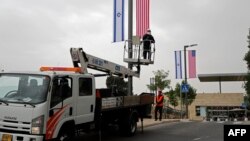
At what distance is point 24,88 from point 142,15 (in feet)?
44.6

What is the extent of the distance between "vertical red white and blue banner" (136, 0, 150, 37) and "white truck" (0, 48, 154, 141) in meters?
9.11

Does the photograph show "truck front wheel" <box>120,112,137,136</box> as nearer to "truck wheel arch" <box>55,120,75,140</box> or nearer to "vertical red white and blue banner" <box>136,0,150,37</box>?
"truck wheel arch" <box>55,120,75,140</box>

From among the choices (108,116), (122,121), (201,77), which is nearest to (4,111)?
(108,116)

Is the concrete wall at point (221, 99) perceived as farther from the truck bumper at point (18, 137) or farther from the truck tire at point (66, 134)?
the truck bumper at point (18, 137)

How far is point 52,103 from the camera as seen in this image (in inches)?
426

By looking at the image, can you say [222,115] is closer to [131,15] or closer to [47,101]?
[131,15]

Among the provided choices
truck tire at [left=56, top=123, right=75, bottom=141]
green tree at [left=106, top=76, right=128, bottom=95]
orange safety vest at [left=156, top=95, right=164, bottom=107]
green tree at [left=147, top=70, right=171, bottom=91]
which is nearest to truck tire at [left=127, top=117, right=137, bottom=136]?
green tree at [left=106, top=76, right=128, bottom=95]

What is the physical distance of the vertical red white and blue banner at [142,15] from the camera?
23203 millimetres

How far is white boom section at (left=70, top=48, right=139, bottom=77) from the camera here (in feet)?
44.1

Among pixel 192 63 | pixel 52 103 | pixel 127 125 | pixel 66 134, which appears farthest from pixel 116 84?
pixel 192 63

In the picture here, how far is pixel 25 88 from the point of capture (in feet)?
35.4

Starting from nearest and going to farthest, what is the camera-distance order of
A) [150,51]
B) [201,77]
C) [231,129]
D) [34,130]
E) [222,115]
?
1. [231,129]
2. [34,130]
3. [150,51]
4. [222,115]
5. [201,77]

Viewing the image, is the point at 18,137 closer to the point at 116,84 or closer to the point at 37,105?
the point at 37,105

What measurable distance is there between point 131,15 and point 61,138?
13.4 meters
